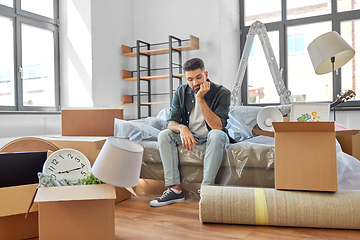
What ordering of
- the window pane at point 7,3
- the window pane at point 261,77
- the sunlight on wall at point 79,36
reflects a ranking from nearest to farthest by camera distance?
the window pane at point 7,3, the sunlight on wall at point 79,36, the window pane at point 261,77

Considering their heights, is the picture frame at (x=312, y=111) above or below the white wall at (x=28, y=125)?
above

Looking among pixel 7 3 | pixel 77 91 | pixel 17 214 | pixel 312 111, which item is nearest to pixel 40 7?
pixel 7 3

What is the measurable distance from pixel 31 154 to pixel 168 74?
2765mm

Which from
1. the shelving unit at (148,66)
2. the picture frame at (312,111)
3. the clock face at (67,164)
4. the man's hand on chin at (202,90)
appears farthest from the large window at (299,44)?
the clock face at (67,164)

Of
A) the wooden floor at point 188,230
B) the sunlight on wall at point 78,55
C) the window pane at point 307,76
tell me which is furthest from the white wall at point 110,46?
the wooden floor at point 188,230

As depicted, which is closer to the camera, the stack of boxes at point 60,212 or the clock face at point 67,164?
the stack of boxes at point 60,212

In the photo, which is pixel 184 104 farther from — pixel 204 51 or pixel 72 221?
pixel 204 51

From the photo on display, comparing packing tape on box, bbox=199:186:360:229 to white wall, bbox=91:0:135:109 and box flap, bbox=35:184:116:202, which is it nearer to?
box flap, bbox=35:184:116:202

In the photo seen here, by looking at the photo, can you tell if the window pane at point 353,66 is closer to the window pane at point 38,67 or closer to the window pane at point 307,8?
the window pane at point 307,8

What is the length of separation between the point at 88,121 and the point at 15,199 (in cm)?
79

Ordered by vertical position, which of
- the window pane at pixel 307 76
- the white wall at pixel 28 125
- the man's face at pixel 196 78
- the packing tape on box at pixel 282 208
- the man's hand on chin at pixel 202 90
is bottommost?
the packing tape on box at pixel 282 208

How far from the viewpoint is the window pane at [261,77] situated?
151 inches

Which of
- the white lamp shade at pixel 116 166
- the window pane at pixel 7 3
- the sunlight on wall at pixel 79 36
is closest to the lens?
the white lamp shade at pixel 116 166

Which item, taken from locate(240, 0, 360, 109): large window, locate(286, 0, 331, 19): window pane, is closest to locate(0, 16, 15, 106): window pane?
locate(240, 0, 360, 109): large window
